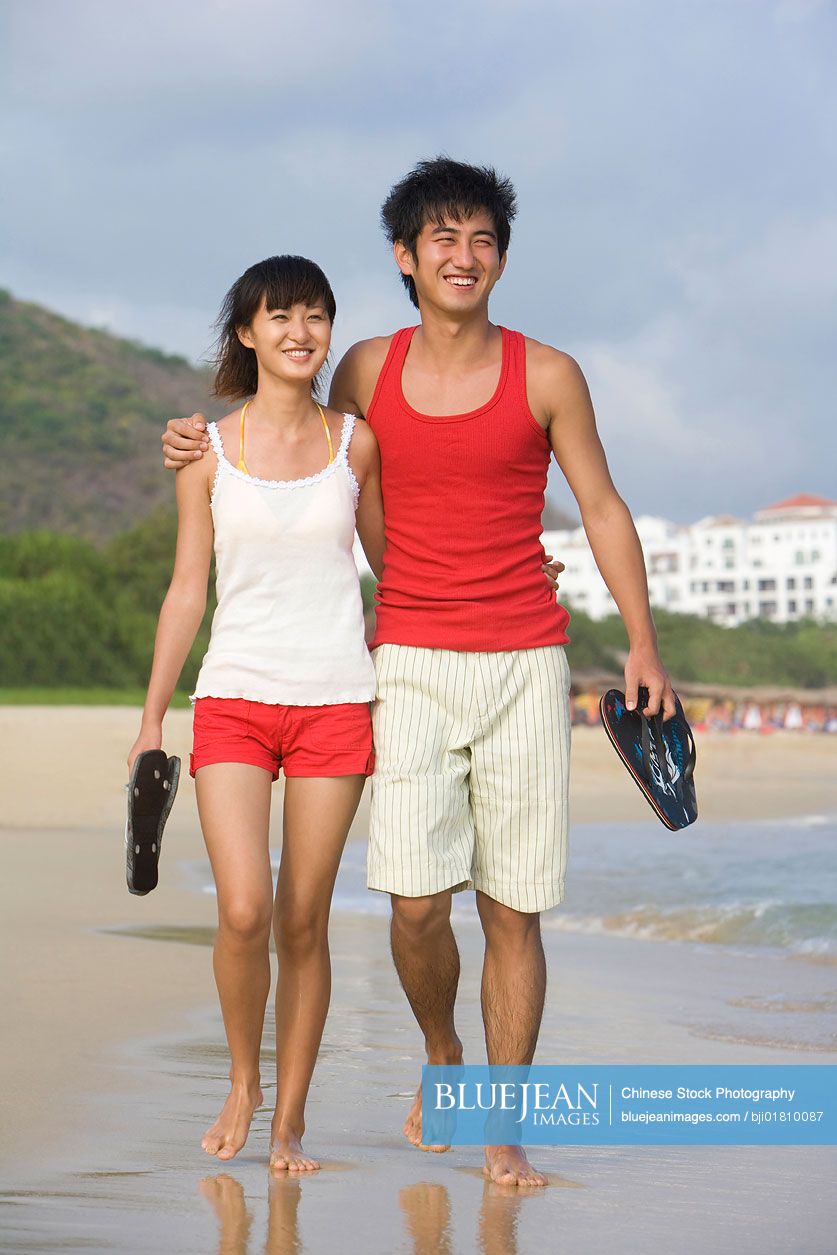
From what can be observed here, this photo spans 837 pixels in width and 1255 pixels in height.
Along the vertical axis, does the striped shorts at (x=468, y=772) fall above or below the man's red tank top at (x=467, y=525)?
below

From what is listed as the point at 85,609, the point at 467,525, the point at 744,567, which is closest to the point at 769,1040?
the point at 467,525

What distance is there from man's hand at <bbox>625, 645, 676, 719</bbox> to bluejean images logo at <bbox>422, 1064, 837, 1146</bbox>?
31.1 inches

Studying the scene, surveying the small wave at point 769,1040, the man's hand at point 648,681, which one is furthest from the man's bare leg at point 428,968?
the small wave at point 769,1040

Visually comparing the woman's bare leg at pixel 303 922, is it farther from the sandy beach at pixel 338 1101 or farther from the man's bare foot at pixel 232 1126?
the sandy beach at pixel 338 1101

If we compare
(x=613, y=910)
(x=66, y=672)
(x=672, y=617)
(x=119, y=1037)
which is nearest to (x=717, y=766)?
(x=66, y=672)

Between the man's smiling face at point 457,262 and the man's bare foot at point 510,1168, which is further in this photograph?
the man's smiling face at point 457,262

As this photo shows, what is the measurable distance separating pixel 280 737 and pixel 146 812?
30cm

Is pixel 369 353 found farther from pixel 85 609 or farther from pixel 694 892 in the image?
pixel 85 609

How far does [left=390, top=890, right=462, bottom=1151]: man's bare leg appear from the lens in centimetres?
334

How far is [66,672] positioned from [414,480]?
3170cm

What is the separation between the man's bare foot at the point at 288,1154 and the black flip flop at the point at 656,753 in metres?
0.96

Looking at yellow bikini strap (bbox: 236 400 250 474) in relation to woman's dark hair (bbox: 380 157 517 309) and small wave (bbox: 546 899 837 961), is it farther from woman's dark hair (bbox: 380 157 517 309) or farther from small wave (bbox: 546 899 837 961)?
small wave (bbox: 546 899 837 961)

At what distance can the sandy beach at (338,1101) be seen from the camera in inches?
107

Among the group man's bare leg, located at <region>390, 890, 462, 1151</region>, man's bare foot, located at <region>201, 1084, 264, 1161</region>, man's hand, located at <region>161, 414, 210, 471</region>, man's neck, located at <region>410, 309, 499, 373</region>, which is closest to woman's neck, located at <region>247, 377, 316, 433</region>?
man's hand, located at <region>161, 414, 210, 471</region>
